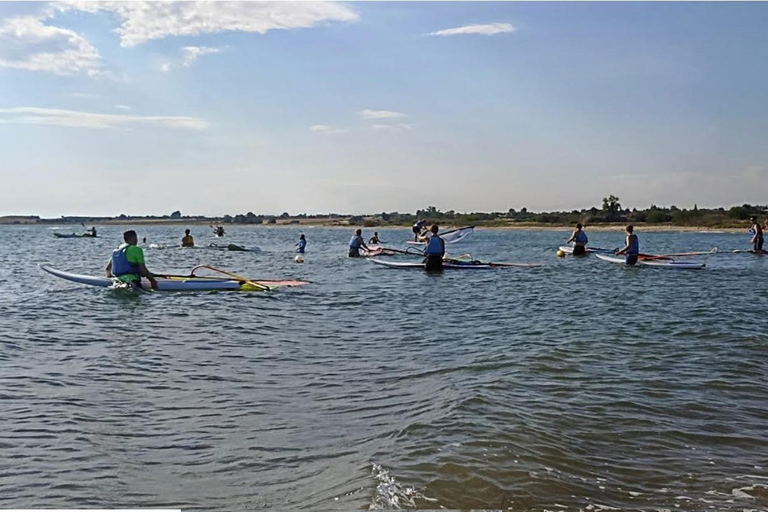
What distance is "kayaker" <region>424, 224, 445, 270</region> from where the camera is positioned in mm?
27312

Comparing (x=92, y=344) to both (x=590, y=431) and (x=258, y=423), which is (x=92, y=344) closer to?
(x=258, y=423)

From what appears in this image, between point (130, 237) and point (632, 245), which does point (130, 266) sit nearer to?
point (130, 237)

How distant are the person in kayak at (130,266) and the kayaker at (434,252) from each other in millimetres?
11582

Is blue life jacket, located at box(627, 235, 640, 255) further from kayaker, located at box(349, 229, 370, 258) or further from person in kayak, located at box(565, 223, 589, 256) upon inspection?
kayaker, located at box(349, 229, 370, 258)

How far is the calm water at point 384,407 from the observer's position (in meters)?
5.89

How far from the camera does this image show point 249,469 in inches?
249

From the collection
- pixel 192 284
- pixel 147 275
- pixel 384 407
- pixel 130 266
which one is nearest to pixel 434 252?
pixel 192 284

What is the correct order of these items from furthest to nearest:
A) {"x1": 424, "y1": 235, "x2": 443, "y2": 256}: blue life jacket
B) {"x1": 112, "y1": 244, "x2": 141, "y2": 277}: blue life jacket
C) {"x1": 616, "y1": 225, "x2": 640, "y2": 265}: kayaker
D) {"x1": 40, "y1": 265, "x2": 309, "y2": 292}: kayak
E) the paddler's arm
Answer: {"x1": 616, "y1": 225, "x2": 640, "y2": 265}: kayaker < {"x1": 424, "y1": 235, "x2": 443, "y2": 256}: blue life jacket < {"x1": 40, "y1": 265, "x2": 309, "y2": 292}: kayak < {"x1": 112, "y1": 244, "x2": 141, "y2": 277}: blue life jacket < the paddler's arm

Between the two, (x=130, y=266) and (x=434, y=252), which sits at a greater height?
(x=434, y=252)

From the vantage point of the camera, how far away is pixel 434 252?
27344 mm

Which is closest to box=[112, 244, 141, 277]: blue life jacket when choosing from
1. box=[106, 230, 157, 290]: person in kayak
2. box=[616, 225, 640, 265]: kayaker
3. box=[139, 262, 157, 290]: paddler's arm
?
box=[106, 230, 157, 290]: person in kayak

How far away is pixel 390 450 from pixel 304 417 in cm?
152

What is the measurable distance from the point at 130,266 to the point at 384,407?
42.1ft

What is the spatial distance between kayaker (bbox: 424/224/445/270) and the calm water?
9.80 m
